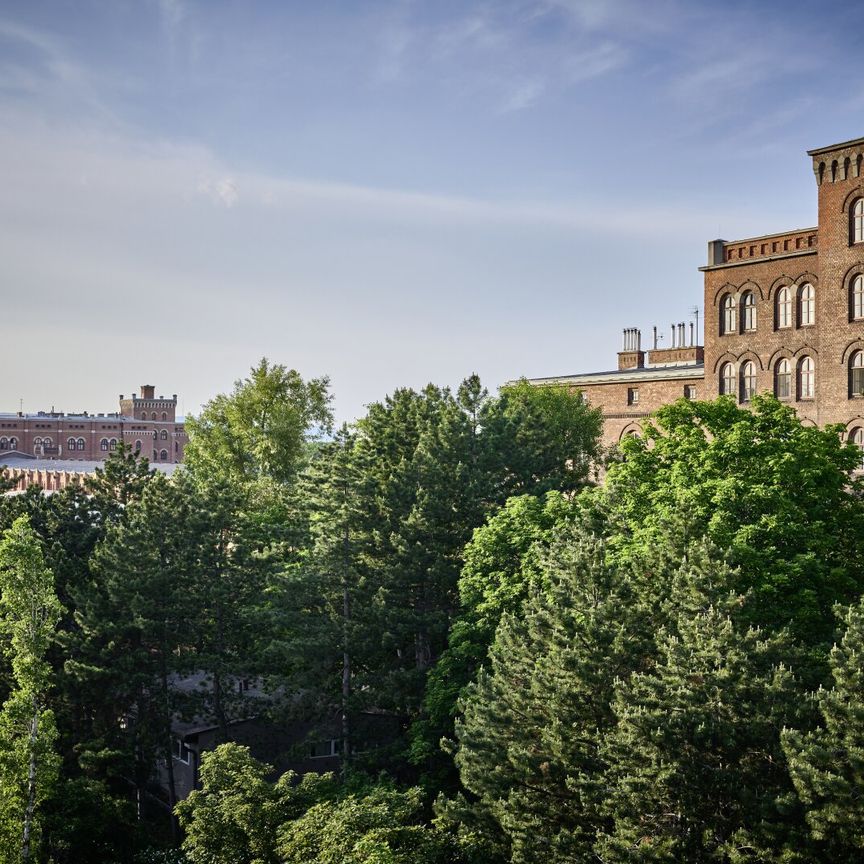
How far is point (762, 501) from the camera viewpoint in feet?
99.3

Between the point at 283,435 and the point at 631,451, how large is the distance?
117 feet

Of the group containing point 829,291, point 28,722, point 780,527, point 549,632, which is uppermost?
point 829,291

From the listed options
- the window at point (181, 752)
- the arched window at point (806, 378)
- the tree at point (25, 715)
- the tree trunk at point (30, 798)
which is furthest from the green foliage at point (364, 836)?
the arched window at point (806, 378)

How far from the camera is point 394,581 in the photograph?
39.0 meters

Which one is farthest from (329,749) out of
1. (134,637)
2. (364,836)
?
(364,836)

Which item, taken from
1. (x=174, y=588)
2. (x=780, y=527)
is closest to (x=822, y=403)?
(x=780, y=527)

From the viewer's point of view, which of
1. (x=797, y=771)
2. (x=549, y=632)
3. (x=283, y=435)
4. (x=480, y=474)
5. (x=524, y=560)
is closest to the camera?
(x=797, y=771)

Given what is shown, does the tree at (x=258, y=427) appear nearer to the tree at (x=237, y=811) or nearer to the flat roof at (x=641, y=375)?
the flat roof at (x=641, y=375)

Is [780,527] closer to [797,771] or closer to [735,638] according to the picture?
[735,638]

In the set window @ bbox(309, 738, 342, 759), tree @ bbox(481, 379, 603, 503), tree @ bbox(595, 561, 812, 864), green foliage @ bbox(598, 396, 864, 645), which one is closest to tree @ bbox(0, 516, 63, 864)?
window @ bbox(309, 738, 342, 759)

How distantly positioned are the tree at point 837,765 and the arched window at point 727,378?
29851mm

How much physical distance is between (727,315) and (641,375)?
1367 centimetres

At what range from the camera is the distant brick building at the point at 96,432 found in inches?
6294

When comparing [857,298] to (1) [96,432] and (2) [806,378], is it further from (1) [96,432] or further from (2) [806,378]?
(1) [96,432]
